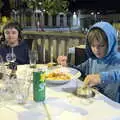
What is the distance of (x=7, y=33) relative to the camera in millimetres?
2938

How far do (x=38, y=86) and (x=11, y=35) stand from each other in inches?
62.6

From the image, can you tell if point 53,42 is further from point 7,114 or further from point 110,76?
point 7,114

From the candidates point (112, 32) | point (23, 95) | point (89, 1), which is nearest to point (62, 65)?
point (112, 32)

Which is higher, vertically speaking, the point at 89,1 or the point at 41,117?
the point at 89,1

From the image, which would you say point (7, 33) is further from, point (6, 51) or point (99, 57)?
point (99, 57)

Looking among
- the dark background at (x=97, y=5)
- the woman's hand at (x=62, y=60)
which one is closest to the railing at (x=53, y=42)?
the dark background at (x=97, y=5)

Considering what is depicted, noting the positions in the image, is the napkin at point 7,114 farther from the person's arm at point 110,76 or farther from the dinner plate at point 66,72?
the person's arm at point 110,76

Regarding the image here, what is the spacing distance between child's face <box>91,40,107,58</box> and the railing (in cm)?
224

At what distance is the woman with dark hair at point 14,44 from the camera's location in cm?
294

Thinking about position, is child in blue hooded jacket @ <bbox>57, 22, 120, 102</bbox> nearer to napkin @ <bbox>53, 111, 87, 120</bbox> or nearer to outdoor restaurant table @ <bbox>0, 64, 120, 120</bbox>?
outdoor restaurant table @ <bbox>0, 64, 120, 120</bbox>

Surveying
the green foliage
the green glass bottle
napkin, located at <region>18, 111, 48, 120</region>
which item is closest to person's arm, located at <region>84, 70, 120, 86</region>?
the green glass bottle

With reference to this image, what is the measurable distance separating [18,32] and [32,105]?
1.65 metres

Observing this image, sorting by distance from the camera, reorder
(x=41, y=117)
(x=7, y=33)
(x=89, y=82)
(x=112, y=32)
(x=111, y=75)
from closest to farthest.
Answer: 1. (x=41, y=117)
2. (x=89, y=82)
3. (x=111, y=75)
4. (x=112, y=32)
5. (x=7, y=33)

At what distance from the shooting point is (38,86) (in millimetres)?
1426
